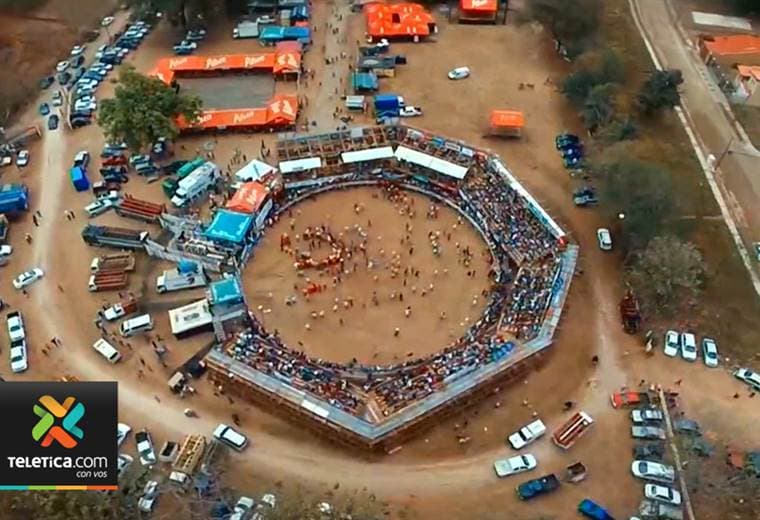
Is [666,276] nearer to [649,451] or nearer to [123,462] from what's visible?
[649,451]

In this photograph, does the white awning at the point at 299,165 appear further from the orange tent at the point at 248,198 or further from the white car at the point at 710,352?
the white car at the point at 710,352

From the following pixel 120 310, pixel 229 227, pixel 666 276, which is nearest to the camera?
pixel 666 276

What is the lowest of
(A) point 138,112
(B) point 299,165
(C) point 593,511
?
(C) point 593,511

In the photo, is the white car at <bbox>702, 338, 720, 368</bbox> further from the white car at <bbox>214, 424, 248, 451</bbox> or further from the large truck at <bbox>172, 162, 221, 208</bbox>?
the large truck at <bbox>172, 162, 221, 208</bbox>

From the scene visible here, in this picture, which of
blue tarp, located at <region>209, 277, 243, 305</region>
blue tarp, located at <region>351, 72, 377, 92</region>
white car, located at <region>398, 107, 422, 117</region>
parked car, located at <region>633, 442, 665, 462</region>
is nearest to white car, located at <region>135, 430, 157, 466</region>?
blue tarp, located at <region>209, 277, 243, 305</region>

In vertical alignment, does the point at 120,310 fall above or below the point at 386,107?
below

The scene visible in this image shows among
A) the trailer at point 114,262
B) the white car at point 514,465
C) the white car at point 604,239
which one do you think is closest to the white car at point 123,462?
the trailer at point 114,262

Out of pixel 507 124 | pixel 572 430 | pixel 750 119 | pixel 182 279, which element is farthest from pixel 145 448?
pixel 750 119
